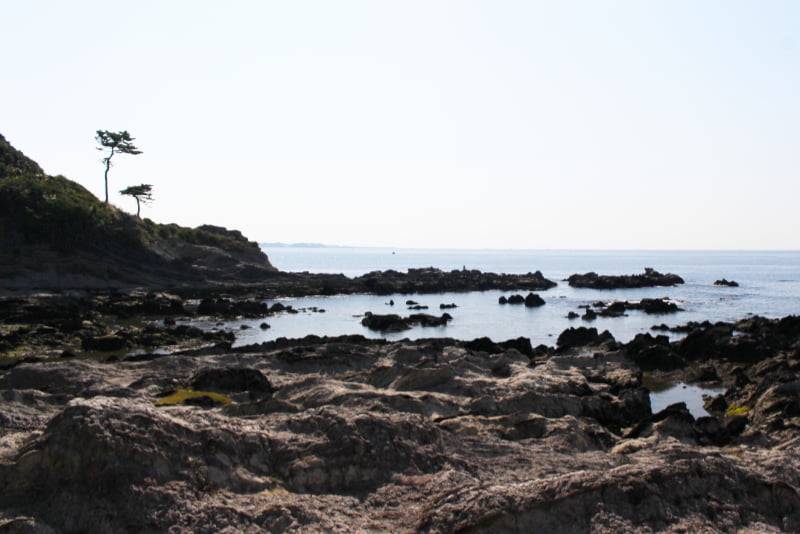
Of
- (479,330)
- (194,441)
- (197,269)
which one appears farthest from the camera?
(197,269)

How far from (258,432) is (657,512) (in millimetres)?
5678

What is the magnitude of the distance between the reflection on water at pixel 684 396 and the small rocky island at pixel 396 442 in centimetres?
77

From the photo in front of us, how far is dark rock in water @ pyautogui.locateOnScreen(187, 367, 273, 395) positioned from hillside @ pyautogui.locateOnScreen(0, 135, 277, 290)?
52.7 meters

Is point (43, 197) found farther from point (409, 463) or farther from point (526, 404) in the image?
point (409, 463)

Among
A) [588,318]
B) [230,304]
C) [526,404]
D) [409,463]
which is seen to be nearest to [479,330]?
[588,318]

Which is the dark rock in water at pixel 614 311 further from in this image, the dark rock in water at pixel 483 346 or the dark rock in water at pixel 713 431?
the dark rock in water at pixel 713 431

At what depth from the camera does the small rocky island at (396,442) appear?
27.0 ft

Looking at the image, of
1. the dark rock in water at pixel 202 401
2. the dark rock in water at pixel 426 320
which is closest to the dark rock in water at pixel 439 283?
the dark rock in water at pixel 426 320

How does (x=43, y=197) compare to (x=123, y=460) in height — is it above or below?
above

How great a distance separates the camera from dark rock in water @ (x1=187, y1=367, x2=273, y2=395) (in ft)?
65.6

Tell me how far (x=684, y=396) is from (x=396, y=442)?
2172cm

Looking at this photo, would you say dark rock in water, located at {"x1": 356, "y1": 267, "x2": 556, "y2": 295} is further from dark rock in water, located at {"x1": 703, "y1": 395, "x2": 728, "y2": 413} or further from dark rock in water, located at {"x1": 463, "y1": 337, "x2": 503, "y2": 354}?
dark rock in water, located at {"x1": 703, "y1": 395, "x2": 728, "y2": 413}

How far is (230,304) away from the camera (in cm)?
6562

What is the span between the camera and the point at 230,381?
20469mm
